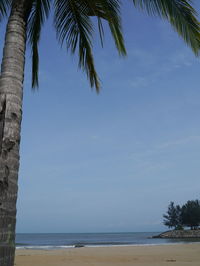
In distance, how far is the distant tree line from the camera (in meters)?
70.1

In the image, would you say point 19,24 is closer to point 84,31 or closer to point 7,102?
point 7,102

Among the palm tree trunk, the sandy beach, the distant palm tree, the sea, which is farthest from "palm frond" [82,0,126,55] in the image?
the sea

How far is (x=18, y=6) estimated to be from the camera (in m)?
3.90

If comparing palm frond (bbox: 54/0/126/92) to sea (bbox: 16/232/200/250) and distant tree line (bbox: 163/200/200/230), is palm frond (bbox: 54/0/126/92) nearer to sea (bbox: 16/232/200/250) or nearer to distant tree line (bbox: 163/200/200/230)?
sea (bbox: 16/232/200/250)

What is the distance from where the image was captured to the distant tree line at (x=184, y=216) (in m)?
70.1

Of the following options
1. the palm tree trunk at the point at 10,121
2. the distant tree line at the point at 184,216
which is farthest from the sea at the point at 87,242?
the palm tree trunk at the point at 10,121

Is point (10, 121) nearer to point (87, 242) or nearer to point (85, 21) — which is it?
point (85, 21)

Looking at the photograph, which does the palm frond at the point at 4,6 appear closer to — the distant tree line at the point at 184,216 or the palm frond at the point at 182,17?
the palm frond at the point at 182,17

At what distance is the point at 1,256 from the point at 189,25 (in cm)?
425

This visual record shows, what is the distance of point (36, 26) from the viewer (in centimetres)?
540

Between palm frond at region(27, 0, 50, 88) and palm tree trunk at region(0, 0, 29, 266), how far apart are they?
47.9 inches

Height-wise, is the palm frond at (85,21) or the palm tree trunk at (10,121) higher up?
the palm frond at (85,21)

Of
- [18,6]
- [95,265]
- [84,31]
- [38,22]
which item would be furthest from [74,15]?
[95,265]

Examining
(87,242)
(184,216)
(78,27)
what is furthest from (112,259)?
(184,216)
